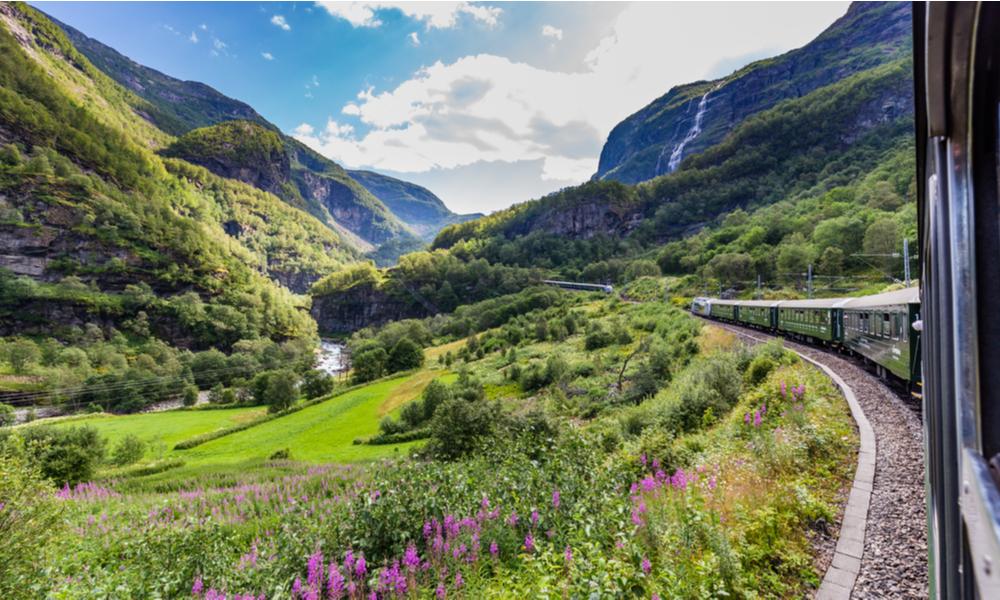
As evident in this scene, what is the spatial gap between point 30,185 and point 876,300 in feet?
512

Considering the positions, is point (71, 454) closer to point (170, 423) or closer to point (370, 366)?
point (170, 423)

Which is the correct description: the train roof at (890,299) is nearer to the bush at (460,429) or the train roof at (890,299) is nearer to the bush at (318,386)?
the bush at (460,429)

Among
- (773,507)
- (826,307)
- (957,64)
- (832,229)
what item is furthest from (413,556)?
(832,229)

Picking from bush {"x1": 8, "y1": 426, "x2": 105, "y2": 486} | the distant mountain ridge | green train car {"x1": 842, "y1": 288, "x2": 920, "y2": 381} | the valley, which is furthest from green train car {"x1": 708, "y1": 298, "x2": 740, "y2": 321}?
the distant mountain ridge

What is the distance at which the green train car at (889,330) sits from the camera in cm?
998

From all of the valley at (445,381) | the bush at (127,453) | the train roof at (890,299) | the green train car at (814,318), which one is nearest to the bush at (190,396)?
the valley at (445,381)

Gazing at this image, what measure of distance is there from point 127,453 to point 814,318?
146ft

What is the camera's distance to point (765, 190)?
121 metres

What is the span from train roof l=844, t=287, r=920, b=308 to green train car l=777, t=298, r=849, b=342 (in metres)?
1.93

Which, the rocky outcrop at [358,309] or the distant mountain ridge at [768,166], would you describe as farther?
the rocky outcrop at [358,309]

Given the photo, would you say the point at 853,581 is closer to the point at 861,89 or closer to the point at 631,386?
the point at 631,386

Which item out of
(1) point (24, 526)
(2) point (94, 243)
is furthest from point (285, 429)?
(2) point (94, 243)

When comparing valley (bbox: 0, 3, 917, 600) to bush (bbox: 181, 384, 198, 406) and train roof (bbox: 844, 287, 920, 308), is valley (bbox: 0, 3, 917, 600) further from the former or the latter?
train roof (bbox: 844, 287, 920, 308)

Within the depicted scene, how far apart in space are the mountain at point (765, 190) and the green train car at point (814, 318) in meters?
42.2
